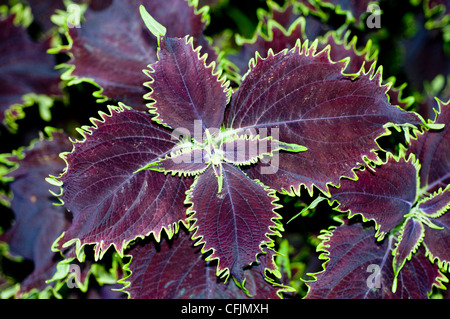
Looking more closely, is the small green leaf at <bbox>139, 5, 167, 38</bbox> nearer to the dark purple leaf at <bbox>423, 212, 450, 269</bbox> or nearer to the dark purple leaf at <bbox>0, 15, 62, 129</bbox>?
the dark purple leaf at <bbox>0, 15, 62, 129</bbox>

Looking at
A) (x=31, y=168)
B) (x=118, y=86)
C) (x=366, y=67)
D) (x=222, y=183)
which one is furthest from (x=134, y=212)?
(x=366, y=67)

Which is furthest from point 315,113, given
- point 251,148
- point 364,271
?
point 364,271

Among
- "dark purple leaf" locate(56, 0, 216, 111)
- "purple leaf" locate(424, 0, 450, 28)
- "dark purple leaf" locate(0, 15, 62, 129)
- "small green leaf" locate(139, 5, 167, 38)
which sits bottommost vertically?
"small green leaf" locate(139, 5, 167, 38)

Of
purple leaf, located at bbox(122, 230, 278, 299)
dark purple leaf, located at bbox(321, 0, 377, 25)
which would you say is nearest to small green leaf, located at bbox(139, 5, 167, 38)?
purple leaf, located at bbox(122, 230, 278, 299)

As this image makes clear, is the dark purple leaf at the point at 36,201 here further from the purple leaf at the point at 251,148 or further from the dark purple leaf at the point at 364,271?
the dark purple leaf at the point at 364,271

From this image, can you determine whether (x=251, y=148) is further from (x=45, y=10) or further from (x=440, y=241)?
(x=45, y=10)

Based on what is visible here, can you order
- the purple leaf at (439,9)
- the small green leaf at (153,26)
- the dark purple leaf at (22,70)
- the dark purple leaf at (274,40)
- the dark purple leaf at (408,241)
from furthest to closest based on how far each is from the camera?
the purple leaf at (439,9), the dark purple leaf at (22,70), the dark purple leaf at (274,40), the dark purple leaf at (408,241), the small green leaf at (153,26)

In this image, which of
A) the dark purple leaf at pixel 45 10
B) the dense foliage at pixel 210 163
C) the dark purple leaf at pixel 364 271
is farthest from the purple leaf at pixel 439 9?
the dark purple leaf at pixel 45 10
